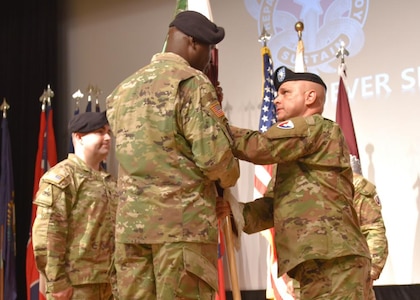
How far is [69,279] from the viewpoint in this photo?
3.31 metres

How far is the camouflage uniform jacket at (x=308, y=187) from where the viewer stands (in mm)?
2426

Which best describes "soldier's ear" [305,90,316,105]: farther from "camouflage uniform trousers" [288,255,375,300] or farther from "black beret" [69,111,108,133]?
"black beret" [69,111,108,133]

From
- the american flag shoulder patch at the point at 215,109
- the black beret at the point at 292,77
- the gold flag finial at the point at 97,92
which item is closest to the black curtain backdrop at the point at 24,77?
the gold flag finial at the point at 97,92

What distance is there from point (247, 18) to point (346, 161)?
11.4ft

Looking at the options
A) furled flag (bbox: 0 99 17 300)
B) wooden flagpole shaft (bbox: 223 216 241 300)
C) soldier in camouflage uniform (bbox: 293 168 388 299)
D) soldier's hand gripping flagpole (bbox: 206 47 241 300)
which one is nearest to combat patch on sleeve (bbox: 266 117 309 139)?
soldier's hand gripping flagpole (bbox: 206 47 241 300)

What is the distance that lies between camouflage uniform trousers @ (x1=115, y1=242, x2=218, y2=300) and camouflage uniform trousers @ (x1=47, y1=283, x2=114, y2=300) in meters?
1.19

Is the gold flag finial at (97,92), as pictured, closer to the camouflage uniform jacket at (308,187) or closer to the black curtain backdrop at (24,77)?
the black curtain backdrop at (24,77)

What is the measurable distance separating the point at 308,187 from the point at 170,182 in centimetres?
61

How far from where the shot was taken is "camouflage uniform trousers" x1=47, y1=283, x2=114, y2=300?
3326 millimetres

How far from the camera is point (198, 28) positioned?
7.69 feet

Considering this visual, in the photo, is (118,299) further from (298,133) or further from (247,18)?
(247,18)

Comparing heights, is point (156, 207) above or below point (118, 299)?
above

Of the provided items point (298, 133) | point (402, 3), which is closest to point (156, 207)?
point (298, 133)

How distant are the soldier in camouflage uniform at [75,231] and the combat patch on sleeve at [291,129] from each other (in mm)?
1329
